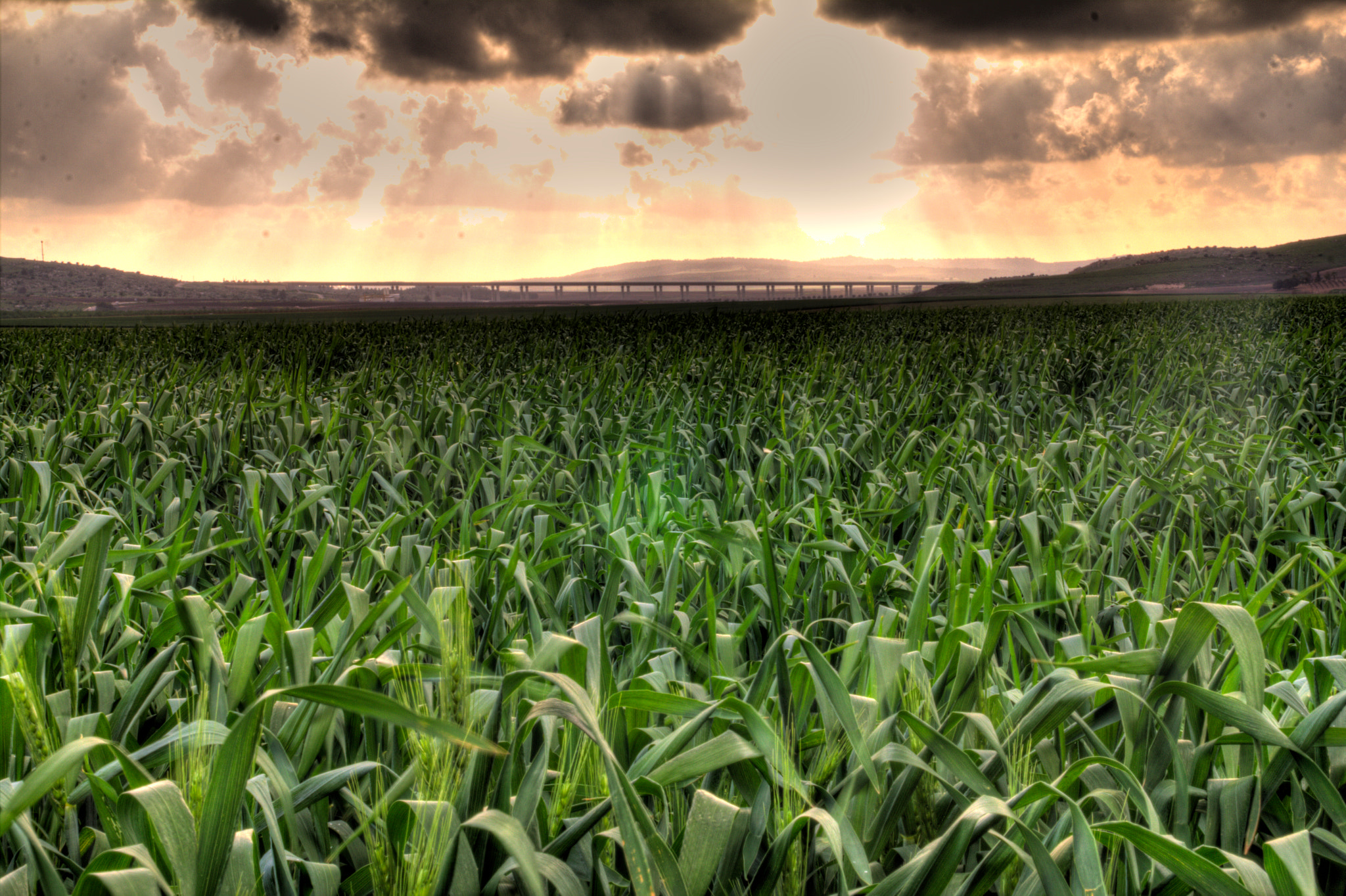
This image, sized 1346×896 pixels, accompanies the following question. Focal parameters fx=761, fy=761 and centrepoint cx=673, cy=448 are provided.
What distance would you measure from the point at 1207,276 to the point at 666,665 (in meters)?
90.3

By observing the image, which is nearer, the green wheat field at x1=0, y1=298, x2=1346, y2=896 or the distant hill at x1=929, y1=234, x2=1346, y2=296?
the green wheat field at x1=0, y1=298, x2=1346, y2=896

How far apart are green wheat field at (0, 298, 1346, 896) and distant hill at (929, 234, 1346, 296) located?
57.8 metres

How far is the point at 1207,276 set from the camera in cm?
7369

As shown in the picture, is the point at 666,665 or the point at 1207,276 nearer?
the point at 666,665

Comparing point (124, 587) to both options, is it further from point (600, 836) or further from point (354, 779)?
point (600, 836)

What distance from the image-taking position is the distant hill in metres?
63.4

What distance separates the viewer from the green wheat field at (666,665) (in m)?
1.01

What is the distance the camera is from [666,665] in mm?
1787

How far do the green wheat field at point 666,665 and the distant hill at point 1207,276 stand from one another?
189 ft

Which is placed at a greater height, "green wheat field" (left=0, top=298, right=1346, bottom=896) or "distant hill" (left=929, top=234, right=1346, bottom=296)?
"distant hill" (left=929, top=234, right=1346, bottom=296)

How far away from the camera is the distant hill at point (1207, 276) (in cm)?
6344

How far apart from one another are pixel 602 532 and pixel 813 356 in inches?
221

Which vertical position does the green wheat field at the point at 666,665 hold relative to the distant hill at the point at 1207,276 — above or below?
below

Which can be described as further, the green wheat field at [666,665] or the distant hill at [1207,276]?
the distant hill at [1207,276]
